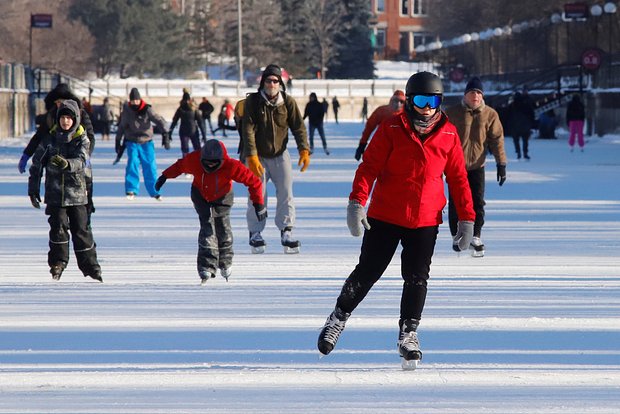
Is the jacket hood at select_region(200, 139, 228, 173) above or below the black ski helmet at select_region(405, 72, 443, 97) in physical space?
below

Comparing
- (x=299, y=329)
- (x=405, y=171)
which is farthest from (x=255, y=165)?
(x=405, y=171)

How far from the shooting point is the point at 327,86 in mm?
88750

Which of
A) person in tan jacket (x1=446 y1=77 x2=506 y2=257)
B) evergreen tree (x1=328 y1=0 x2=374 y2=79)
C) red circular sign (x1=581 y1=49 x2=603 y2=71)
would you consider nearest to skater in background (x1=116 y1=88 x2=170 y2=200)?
person in tan jacket (x1=446 y1=77 x2=506 y2=257)

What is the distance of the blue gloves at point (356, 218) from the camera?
265 inches

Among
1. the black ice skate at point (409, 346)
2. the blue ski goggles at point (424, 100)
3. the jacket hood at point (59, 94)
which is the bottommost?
the black ice skate at point (409, 346)

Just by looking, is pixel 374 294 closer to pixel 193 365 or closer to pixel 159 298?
pixel 159 298

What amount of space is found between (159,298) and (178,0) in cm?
11986

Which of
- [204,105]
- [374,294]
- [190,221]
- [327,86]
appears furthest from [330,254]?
[327,86]

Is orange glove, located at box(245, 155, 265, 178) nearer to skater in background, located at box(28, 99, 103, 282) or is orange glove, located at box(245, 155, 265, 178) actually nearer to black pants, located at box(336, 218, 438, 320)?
skater in background, located at box(28, 99, 103, 282)

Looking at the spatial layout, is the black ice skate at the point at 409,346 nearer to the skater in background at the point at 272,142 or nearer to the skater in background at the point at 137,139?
the skater in background at the point at 272,142

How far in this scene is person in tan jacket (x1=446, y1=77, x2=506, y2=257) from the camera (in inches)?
480

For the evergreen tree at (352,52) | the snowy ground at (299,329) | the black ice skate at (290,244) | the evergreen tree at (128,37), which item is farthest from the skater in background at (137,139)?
the evergreen tree at (352,52)

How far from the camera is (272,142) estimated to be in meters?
12.0

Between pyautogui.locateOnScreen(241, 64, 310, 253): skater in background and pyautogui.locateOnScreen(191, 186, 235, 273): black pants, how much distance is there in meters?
1.80
